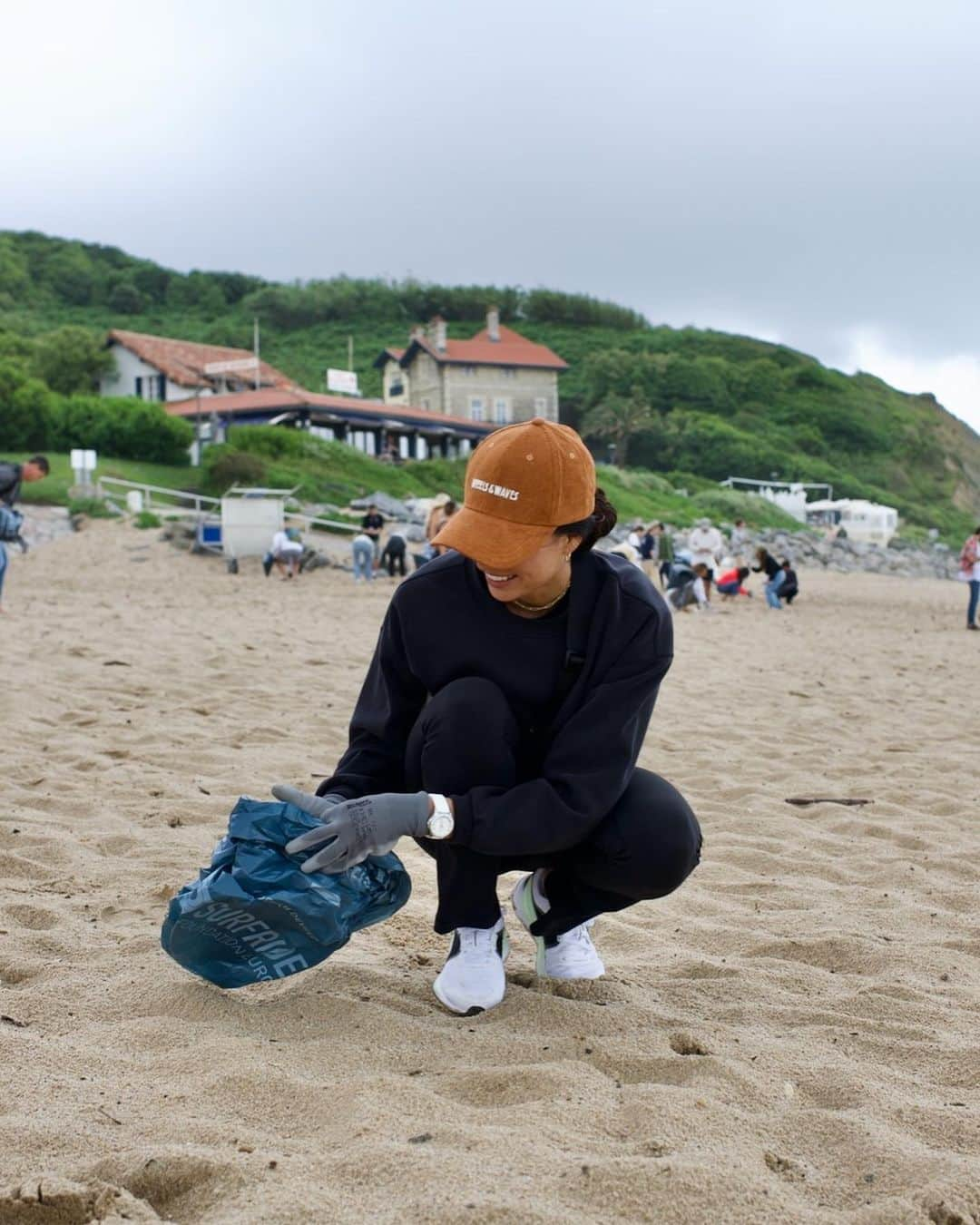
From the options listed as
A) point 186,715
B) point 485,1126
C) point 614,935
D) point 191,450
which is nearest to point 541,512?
point 485,1126

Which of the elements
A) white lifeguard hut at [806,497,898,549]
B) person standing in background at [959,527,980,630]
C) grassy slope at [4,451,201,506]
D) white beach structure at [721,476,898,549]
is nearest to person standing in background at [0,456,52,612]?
person standing in background at [959,527,980,630]

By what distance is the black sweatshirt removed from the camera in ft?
8.29

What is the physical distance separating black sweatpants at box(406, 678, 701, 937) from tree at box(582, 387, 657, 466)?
66.8 meters

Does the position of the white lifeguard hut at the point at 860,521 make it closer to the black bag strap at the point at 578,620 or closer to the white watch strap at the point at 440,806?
the black bag strap at the point at 578,620

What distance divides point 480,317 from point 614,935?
97.7 m

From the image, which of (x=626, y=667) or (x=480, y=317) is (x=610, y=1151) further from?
(x=480, y=317)

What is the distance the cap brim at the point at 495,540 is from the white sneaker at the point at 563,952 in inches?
32.6

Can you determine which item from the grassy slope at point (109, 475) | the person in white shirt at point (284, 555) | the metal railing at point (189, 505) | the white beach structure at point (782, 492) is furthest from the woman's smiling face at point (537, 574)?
the white beach structure at point (782, 492)

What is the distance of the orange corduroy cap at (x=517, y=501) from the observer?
2504 mm

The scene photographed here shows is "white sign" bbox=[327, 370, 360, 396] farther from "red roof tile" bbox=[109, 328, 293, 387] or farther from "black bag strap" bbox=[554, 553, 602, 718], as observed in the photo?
"black bag strap" bbox=[554, 553, 602, 718]

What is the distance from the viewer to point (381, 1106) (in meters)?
2.14

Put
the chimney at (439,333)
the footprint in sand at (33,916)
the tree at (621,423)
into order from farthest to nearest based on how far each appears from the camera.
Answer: the tree at (621,423) → the chimney at (439,333) → the footprint in sand at (33,916)

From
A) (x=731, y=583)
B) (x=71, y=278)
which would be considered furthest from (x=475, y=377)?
(x=731, y=583)

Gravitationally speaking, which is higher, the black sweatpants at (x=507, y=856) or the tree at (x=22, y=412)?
the tree at (x=22, y=412)
